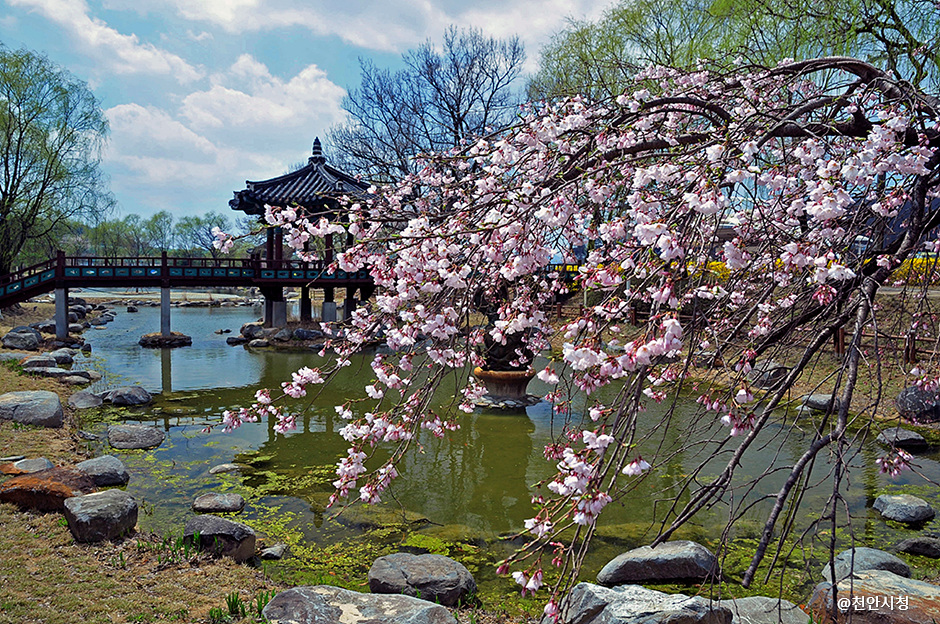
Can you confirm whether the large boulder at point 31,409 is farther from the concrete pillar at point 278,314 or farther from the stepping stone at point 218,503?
the concrete pillar at point 278,314

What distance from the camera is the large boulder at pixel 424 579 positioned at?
4.04 meters

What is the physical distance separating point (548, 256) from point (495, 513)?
12.9ft

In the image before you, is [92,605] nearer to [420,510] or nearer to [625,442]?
[420,510]

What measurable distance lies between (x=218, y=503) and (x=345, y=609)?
A: 295cm

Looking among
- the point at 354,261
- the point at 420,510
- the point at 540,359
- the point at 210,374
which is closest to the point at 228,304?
the point at 210,374

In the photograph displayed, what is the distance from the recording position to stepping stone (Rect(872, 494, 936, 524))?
561 cm

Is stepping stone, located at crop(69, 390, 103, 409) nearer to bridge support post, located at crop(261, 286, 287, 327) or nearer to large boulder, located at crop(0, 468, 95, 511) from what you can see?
large boulder, located at crop(0, 468, 95, 511)

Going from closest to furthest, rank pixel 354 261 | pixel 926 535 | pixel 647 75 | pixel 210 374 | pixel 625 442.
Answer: pixel 625 442 → pixel 354 261 → pixel 647 75 → pixel 926 535 → pixel 210 374

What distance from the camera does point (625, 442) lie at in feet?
6.88

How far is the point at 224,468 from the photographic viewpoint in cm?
693

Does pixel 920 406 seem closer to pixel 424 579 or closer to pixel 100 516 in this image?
pixel 424 579

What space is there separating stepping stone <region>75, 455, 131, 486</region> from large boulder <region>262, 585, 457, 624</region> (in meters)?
3.74

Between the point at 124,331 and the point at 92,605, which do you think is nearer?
the point at 92,605

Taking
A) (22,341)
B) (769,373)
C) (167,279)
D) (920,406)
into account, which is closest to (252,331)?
(167,279)
